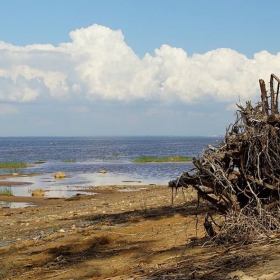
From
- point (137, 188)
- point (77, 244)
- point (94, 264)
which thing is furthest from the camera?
point (137, 188)

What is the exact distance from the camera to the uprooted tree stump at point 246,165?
25.8 ft

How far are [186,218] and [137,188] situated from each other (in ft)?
52.0

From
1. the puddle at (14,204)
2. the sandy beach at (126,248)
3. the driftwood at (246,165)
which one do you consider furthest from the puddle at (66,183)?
the driftwood at (246,165)

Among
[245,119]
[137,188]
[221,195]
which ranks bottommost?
[137,188]

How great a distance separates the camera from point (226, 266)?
5980 millimetres

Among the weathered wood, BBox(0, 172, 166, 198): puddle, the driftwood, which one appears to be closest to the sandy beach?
the driftwood

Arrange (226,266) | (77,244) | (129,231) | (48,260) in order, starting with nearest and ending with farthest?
(226,266), (48,260), (77,244), (129,231)

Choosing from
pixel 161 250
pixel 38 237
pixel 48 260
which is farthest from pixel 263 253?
pixel 38 237

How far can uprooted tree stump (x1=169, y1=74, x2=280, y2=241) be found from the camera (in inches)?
310

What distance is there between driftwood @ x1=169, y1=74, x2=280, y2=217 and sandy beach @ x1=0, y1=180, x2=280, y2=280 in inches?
22.4

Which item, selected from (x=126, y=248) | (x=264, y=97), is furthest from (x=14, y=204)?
(x=264, y=97)

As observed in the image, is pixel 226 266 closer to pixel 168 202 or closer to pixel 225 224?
pixel 225 224

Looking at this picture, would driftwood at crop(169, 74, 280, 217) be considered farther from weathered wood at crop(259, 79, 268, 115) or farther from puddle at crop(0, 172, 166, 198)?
puddle at crop(0, 172, 166, 198)

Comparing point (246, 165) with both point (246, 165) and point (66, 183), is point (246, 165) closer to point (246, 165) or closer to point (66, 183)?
point (246, 165)
